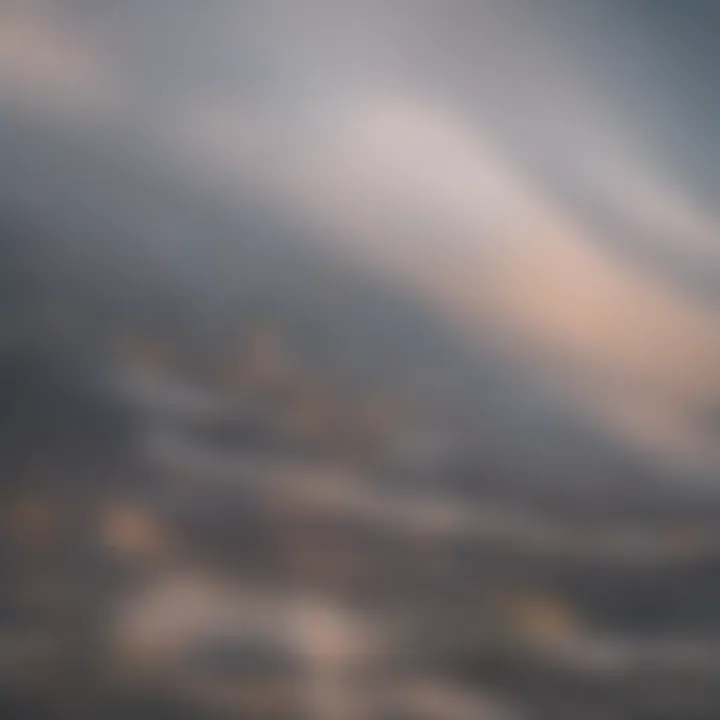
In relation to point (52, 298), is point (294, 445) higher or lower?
lower

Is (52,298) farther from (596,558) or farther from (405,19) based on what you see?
(596,558)

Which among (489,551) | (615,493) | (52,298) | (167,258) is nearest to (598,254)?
(615,493)

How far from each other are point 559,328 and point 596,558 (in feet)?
1.88

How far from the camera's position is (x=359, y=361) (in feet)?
9.70

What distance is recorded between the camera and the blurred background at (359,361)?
2750mm

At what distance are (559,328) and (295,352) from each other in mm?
675

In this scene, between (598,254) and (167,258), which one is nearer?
(167,258)

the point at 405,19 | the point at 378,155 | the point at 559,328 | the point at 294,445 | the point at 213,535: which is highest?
the point at 405,19

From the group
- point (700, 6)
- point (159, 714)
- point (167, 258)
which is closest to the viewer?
point (159, 714)

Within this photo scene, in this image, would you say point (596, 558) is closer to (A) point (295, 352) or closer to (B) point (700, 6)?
(A) point (295, 352)

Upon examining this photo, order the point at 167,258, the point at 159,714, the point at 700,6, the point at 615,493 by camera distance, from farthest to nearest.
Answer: the point at 700,6, the point at 615,493, the point at 167,258, the point at 159,714

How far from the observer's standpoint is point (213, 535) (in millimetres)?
2795

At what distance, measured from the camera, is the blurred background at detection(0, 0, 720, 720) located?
2.75 meters

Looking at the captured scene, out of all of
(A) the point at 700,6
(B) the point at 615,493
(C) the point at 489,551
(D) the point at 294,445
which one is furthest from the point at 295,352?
(A) the point at 700,6
